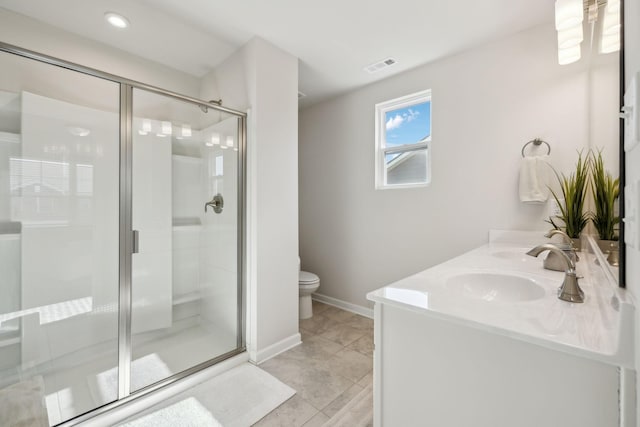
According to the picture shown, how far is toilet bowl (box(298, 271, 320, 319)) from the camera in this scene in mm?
2711

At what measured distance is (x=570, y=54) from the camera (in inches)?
61.2

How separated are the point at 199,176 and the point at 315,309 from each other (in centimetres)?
186

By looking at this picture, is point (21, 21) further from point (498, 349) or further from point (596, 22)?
point (596, 22)

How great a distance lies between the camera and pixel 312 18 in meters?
1.87

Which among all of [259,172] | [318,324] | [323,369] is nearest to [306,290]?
[318,324]

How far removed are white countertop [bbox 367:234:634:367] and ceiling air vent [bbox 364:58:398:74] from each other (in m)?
1.95

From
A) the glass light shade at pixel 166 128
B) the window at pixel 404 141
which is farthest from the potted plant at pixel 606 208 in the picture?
the glass light shade at pixel 166 128

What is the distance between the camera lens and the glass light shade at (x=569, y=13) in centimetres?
135

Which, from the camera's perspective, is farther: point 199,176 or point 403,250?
point 403,250

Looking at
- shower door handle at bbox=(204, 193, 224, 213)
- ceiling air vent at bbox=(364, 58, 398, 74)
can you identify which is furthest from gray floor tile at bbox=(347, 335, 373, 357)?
ceiling air vent at bbox=(364, 58, 398, 74)

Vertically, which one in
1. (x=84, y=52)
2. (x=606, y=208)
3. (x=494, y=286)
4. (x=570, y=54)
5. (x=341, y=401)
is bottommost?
(x=341, y=401)

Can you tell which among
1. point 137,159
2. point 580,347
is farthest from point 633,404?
point 137,159

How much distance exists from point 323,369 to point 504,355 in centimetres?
148

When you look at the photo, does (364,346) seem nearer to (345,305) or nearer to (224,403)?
(345,305)
